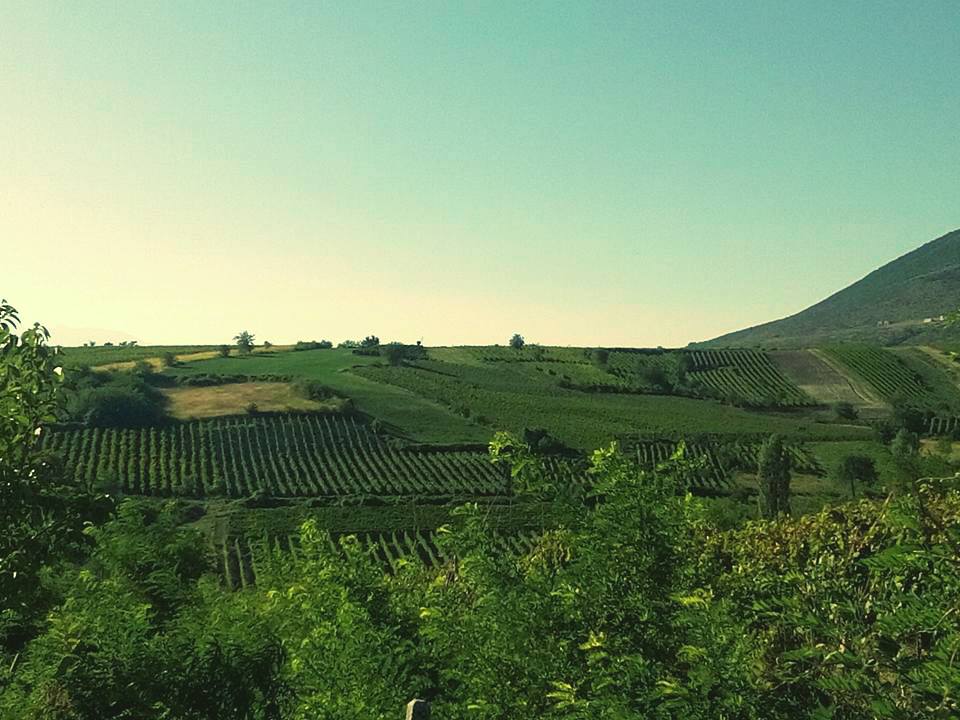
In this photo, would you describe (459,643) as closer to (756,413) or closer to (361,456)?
(361,456)

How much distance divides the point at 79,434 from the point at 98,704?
10963 centimetres

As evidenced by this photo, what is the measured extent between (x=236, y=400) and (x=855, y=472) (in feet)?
268

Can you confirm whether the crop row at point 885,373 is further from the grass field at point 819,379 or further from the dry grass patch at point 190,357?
the dry grass patch at point 190,357

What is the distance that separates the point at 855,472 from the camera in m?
97.8

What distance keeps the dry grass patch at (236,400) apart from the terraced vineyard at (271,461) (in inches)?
108

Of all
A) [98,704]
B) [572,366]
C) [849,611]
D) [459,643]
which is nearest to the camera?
[849,611]

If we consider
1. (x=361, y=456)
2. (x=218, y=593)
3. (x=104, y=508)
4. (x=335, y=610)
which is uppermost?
(x=104, y=508)

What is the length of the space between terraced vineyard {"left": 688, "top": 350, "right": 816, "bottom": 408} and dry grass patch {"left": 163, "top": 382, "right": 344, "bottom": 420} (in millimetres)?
67736

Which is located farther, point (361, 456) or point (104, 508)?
point (361, 456)

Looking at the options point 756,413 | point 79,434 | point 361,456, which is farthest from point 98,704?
point 756,413

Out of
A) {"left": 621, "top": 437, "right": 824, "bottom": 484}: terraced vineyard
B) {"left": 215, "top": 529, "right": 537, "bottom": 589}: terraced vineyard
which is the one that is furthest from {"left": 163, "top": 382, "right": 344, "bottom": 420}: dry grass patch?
{"left": 215, "top": 529, "right": 537, "bottom": 589}: terraced vineyard

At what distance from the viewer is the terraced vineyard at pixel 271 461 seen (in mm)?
94250

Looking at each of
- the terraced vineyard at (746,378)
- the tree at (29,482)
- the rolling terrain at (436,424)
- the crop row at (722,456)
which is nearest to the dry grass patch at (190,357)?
the rolling terrain at (436,424)

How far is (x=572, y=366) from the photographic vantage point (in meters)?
162
